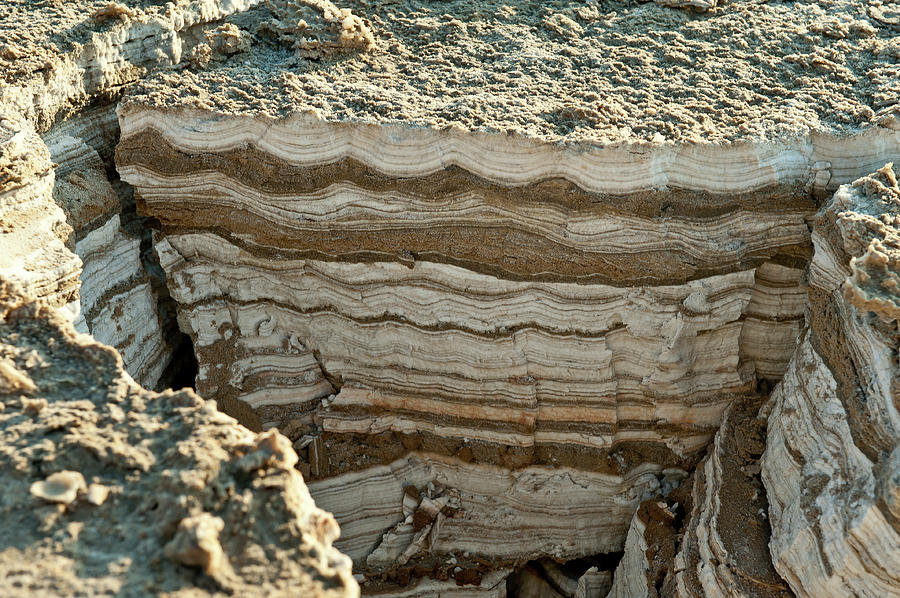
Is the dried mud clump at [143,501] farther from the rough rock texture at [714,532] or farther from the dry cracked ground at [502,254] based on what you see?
the rough rock texture at [714,532]

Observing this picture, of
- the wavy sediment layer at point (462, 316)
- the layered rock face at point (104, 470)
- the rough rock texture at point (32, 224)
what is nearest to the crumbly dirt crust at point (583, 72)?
the wavy sediment layer at point (462, 316)

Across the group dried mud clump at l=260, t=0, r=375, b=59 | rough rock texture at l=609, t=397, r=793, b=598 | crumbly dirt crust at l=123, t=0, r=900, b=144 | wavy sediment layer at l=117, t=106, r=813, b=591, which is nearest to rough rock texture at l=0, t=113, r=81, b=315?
wavy sediment layer at l=117, t=106, r=813, b=591

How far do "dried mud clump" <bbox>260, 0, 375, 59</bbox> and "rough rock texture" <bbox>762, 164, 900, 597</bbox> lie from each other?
91.1 inches

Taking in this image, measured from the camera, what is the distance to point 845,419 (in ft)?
9.78

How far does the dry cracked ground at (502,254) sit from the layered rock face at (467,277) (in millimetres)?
13

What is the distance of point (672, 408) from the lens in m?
3.99

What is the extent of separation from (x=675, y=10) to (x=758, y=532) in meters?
2.80

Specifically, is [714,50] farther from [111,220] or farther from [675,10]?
[111,220]

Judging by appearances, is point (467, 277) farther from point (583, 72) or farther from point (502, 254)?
point (583, 72)

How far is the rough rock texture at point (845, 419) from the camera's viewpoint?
8.70 feet

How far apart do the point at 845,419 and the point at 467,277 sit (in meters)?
1.65

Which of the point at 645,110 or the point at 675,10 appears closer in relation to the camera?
the point at 645,110

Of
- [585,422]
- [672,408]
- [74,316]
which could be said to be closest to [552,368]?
[585,422]

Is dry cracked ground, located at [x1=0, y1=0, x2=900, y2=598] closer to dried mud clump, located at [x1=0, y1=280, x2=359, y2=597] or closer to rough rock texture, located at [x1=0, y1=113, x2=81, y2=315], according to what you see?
rough rock texture, located at [x1=0, y1=113, x2=81, y2=315]
